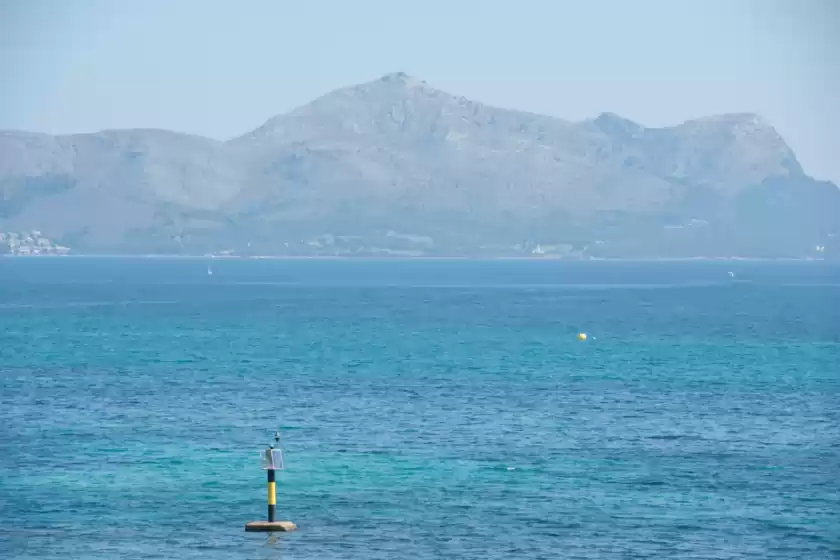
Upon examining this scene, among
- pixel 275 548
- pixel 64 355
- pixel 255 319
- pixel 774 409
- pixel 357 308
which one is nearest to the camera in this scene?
pixel 275 548

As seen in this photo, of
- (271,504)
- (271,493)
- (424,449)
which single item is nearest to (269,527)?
(271,504)

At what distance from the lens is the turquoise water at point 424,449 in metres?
47.1

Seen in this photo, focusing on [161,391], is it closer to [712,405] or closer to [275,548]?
[712,405]

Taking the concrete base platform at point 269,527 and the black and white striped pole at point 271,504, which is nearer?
the black and white striped pole at point 271,504

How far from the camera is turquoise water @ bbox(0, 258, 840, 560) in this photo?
47.1 meters

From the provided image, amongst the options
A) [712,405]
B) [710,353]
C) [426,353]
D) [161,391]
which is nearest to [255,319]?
[426,353]

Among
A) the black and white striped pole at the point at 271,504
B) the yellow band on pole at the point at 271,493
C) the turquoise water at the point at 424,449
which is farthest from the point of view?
the turquoise water at the point at 424,449

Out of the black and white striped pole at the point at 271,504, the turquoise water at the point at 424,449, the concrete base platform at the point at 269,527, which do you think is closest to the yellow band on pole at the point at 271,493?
the black and white striped pole at the point at 271,504

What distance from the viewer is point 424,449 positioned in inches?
2542

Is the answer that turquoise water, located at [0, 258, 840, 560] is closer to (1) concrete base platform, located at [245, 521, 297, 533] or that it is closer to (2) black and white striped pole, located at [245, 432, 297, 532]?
(1) concrete base platform, located at [245, 521, 297, 533]

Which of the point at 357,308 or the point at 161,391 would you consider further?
the point at 357,308

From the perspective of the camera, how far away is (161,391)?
286ft

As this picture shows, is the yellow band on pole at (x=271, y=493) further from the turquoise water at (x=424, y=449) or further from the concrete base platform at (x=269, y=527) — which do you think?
the turquoise water at (x=424, y=449)

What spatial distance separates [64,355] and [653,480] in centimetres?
6815
